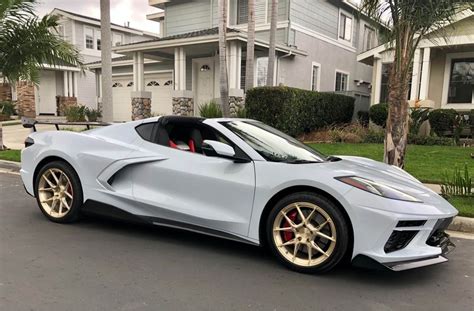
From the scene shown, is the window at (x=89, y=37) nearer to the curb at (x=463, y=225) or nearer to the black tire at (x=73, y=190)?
the black tire at (x=73, y=190)

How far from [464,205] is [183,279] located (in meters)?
4.36

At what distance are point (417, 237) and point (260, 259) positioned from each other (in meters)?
1.44

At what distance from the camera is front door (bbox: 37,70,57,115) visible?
27.9m

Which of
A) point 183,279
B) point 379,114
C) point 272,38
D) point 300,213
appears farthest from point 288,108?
point 183,279

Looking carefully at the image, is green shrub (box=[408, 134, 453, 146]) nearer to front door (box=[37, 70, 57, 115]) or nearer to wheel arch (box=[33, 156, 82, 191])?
wheel arch (box=[33, 156, 82, 191])

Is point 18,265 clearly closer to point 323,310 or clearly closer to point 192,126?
point 192,126

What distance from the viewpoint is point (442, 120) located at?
45.6ft

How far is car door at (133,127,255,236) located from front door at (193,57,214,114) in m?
14.9

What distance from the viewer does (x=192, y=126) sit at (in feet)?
15.1

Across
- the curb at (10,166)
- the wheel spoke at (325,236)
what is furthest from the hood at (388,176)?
the curb at (10,166)

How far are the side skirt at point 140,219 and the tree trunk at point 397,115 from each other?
12.1 feet

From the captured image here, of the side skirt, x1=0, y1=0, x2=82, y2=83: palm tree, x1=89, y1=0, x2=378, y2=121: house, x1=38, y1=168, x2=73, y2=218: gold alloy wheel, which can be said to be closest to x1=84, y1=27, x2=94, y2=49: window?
x1=89, y1=0, x2=378, y2=121: house

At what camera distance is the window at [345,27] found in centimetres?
2219

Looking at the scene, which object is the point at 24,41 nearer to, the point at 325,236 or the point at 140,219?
the point at 140,219
